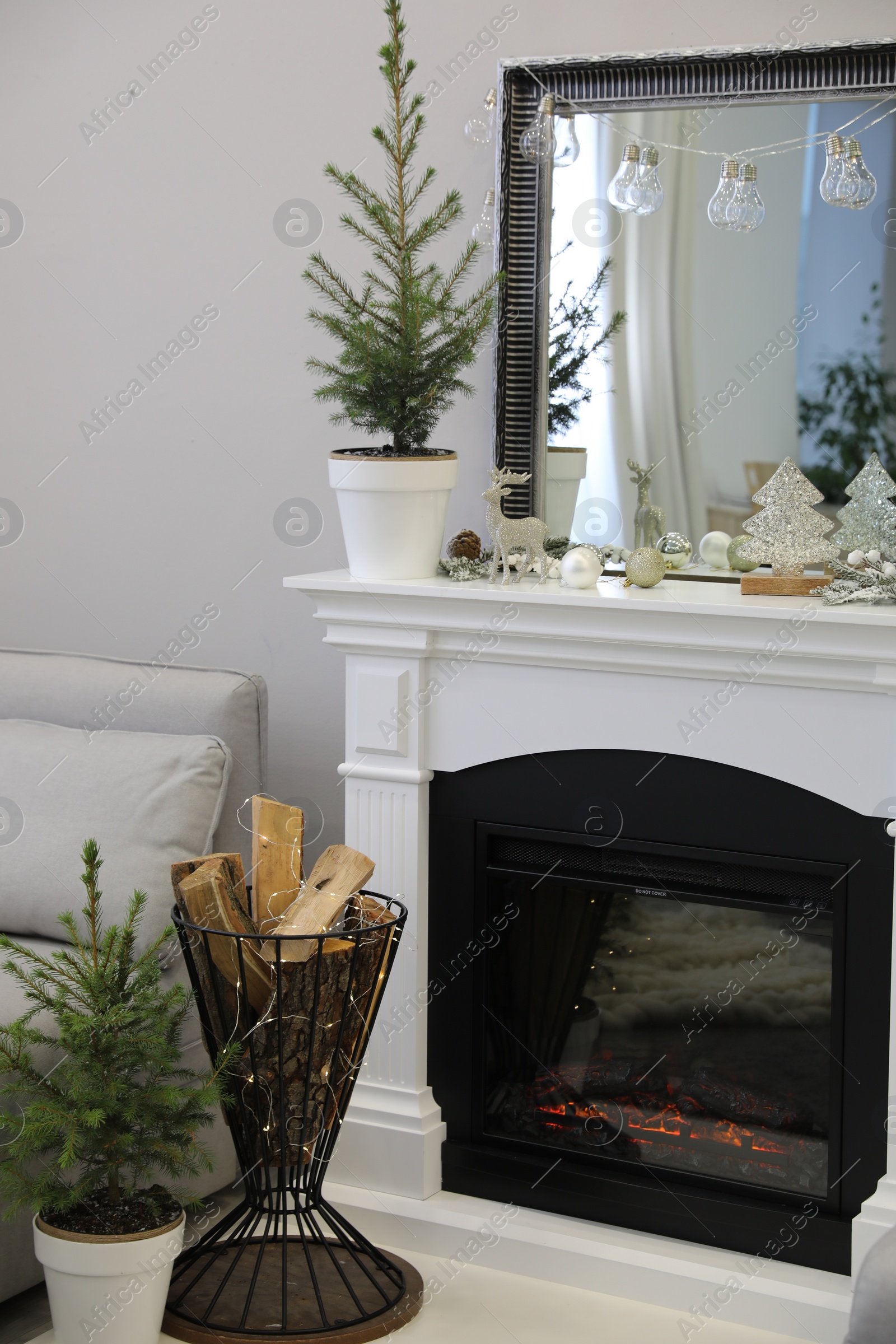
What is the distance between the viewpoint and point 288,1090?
79.0 inches

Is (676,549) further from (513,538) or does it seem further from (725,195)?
(725,195)

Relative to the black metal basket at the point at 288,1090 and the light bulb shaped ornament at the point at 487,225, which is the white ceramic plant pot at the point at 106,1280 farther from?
the light bulb shaped ornament at the point at 487,225

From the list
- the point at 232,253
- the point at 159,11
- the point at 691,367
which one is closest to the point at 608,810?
the point at 691,367

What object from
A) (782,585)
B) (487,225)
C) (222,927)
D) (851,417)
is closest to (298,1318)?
(222,927)

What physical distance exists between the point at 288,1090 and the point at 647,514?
3.65ft

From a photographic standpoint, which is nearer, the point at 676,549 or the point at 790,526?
the point at 790,526

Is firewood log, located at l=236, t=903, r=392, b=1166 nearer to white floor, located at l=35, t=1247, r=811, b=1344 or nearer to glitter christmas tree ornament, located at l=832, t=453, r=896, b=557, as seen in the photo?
white floor, located at l=35, t=1247, r=811, b=1344

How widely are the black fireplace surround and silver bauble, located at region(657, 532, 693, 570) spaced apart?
354 mm

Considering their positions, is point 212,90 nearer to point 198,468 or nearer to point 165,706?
point 198,468

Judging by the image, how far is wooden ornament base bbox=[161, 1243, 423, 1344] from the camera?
1971 millimetres

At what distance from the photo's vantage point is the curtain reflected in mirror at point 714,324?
2135 millimetres

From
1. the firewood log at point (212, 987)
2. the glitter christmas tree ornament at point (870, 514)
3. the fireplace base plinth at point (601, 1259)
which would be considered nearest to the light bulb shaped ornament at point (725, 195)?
the glitter christmas tree ornament at point (870, 514)

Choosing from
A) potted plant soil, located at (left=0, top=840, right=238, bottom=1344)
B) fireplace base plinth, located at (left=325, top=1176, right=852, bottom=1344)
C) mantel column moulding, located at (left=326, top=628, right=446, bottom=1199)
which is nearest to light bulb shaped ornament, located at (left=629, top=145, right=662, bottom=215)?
mantel column moulding, located at (left=326, top=628, right=446, bottom=1199)

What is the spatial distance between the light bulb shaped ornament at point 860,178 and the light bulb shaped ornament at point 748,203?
0.14 m
